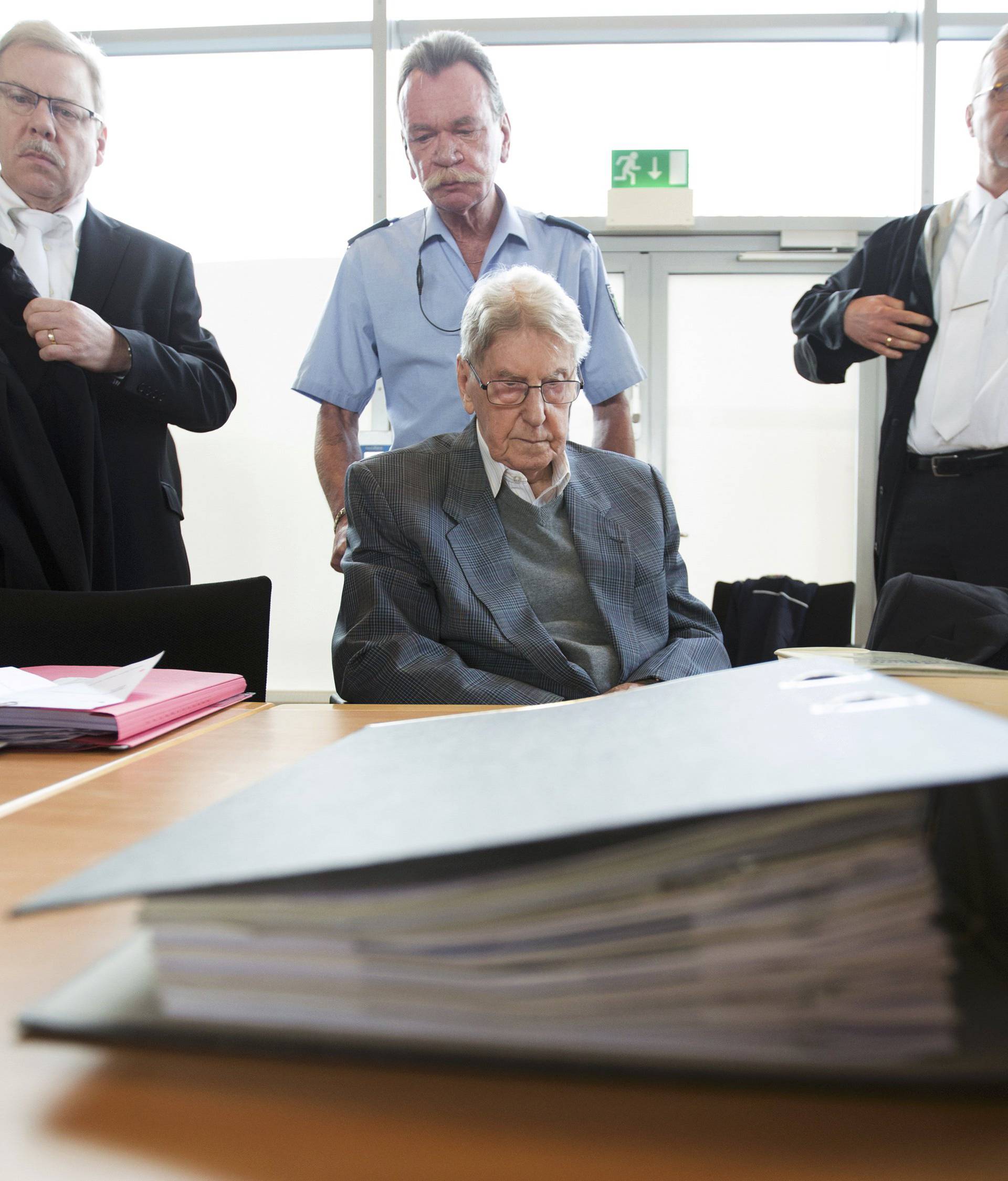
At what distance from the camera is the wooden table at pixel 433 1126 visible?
256mm

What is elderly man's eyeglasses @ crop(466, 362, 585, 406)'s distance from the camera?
1.66 metres

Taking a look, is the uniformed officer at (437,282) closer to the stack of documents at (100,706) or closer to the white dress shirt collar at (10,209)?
the white dress shirt collar at (10,209)

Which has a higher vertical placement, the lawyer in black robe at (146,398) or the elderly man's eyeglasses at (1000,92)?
the elderly man's eyeglasses at (1000,92)

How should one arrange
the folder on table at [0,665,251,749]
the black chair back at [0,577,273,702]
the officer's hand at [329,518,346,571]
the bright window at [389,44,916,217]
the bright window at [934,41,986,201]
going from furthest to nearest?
1. the bright window at [389,44,916,217]
2. the bright window at [934,41,986,201]
3. the officer's hand at [329,518,346,571]
4. the black chair back at [0,577,273,702]
5. the folder on table at [0,665,251,749]

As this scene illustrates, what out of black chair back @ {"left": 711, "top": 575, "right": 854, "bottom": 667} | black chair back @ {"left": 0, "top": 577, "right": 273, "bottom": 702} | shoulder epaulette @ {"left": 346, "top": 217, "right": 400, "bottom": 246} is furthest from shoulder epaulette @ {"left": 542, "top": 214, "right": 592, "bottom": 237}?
black chair back @ {"left": 0, "top": 577, "right": 273, "bottom": 702}

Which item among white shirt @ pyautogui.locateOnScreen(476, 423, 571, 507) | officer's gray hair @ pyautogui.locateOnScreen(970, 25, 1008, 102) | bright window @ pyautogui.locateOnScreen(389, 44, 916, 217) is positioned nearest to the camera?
white shirt @ pyautogui.locateOnScreen(476, 423, 571, 507)

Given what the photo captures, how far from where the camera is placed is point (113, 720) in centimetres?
85

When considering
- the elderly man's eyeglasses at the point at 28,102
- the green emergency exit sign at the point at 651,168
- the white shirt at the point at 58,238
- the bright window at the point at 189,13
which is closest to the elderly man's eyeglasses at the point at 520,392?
the white shirt at the point at 58,238

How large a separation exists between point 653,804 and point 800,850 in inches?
2.3

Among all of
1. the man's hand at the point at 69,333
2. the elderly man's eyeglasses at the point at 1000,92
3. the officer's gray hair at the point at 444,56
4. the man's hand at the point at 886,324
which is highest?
the officer's gray hair at the point at 444,56

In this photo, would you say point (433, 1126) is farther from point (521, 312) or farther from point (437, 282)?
point (437, 282)

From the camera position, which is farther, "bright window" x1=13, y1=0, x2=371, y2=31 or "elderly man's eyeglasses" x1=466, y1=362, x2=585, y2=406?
"bright window" x1=13, y1=0, x2=371, y2=31

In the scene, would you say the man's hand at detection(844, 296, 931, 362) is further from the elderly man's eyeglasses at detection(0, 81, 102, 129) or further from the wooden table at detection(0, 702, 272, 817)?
the wooden table at detection(0, 702, 272, 817)

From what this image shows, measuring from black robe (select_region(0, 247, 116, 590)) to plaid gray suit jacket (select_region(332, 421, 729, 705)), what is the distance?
699mm
